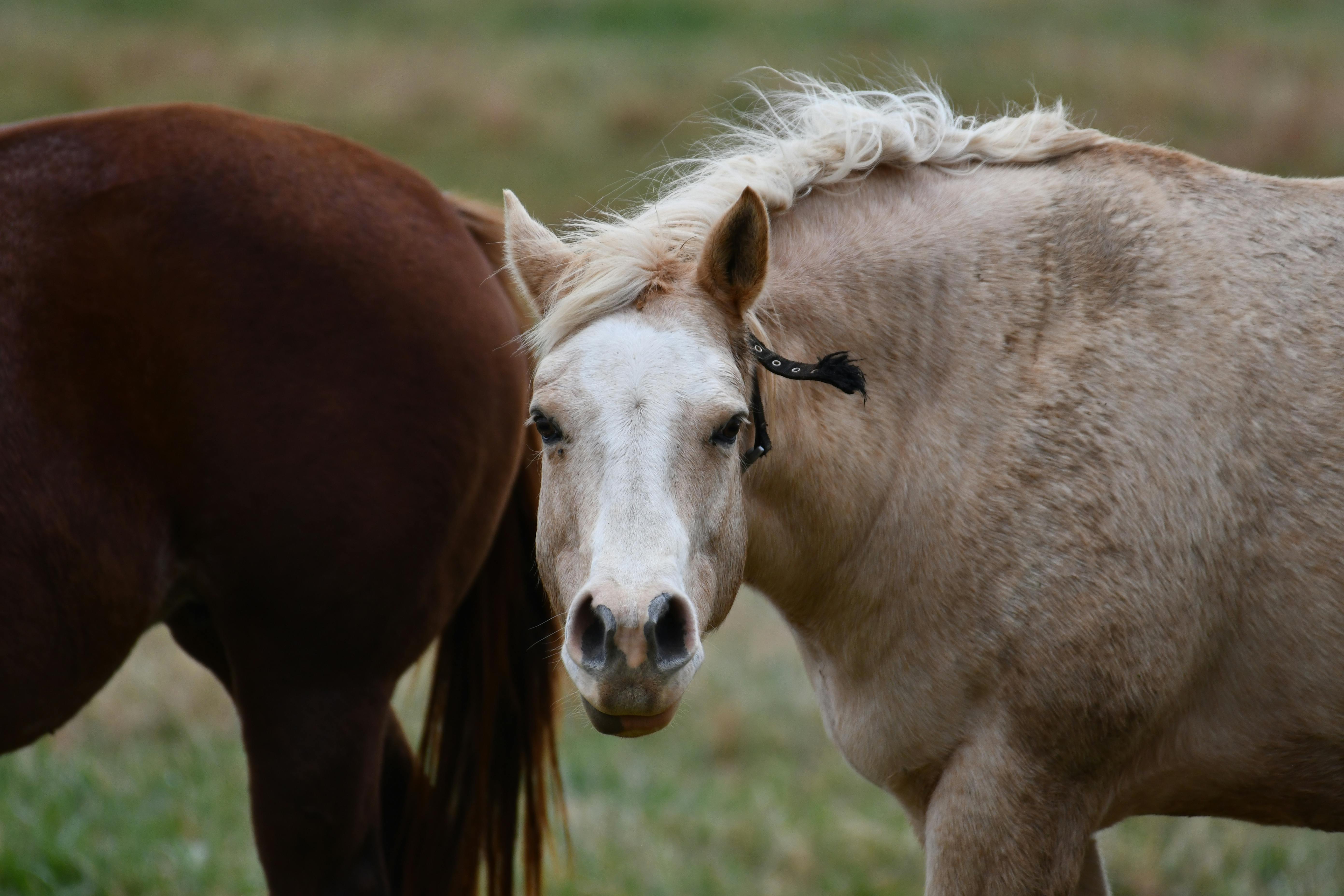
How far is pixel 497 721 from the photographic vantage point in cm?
338

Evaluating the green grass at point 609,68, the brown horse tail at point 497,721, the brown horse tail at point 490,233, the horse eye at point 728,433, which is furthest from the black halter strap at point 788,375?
the green grass at point 609,68

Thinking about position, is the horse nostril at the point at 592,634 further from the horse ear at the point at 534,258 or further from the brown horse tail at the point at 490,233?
the brown horse tail at the point at 490,233

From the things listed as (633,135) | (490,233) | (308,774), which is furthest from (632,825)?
(633,135)

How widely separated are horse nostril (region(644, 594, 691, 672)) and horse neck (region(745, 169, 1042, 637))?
0.51m

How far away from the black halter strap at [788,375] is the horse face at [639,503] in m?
0.06

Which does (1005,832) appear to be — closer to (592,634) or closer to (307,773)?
(592,634)

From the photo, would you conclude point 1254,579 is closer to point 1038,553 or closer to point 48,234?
point 1038,553

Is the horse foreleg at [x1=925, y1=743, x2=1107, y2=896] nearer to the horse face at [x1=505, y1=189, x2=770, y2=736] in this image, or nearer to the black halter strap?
the horse face at [x1=505, y1=189, x2=770, y2=736]

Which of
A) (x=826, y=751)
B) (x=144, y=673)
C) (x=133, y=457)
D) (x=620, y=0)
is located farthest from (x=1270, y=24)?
(x=133, y=457)

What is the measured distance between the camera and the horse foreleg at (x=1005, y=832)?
2.34 m

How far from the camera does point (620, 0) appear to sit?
64.0 ft

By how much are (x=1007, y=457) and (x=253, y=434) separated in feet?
5.49

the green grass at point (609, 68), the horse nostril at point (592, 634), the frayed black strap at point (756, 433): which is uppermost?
the frayed black strap at point (756, 433)

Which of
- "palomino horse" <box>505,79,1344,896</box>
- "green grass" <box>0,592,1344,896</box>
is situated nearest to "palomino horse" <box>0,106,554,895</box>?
"palomino horse" <box>505,79,1344,896</box>
